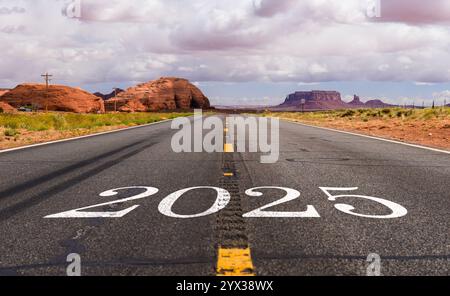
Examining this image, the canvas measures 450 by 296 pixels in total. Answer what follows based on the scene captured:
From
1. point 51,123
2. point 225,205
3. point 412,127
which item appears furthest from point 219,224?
point 51,123

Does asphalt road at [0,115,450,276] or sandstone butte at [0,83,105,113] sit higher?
sandstone butte at [0,83,105,113]

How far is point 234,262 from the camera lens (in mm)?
3523

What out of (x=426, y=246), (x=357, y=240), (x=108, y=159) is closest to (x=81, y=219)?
(x=357, y=240)

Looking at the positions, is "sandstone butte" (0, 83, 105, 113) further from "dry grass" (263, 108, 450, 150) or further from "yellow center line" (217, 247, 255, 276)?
"yellow center line" (217, 247, 255, 276)

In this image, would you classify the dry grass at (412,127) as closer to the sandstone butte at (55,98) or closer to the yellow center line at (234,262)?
the yellow center line at (234,262)

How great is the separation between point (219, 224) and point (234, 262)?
119cm

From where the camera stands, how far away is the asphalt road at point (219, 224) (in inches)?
140

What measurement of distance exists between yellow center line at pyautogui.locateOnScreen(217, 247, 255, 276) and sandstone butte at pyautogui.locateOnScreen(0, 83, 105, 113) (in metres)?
116

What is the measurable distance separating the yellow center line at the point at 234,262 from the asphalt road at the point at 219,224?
60 mm

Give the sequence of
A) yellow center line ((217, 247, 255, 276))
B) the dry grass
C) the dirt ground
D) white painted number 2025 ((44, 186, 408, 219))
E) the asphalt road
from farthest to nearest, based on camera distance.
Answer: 1. the dry grass
2. the dirt ground
3. white painted number 2025 ((44, 186, 408, 219))
4. the asphalt road
5. yellow center line ((217, 247, 255, 276))

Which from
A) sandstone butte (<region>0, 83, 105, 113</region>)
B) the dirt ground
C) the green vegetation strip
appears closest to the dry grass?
the dirt ground

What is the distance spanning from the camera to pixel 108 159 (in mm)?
10594

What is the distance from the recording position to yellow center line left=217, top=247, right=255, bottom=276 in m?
3.31
